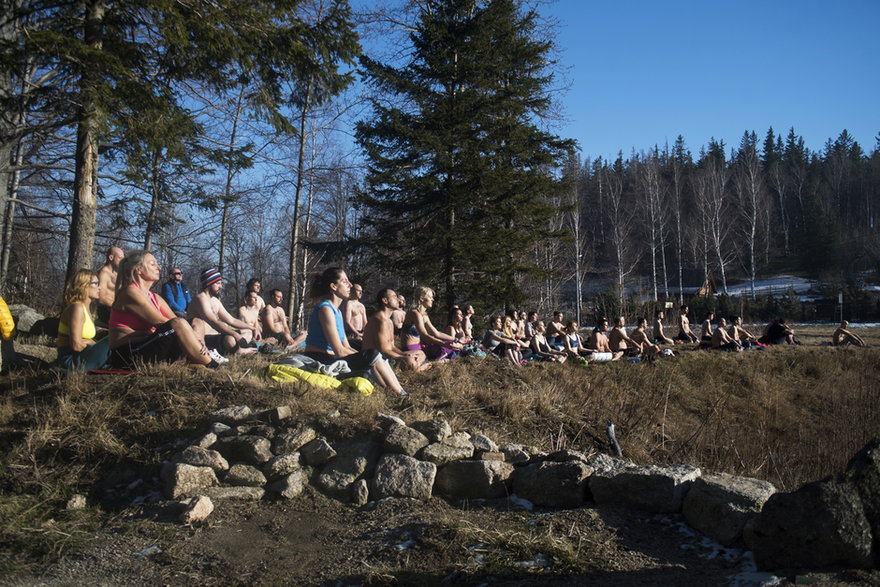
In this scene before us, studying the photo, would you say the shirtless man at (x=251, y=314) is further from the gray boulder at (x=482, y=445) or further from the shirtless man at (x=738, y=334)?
the shirtless man at (x=738, y=334)

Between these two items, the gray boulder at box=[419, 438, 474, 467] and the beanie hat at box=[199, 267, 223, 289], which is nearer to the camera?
the gray boulder at box=[419, 438, 474, 467]

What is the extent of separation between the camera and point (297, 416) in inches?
193

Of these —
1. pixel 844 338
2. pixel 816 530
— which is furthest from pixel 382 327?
pixel 844 338

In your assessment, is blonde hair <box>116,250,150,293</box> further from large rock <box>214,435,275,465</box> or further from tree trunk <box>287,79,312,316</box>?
tree trunk <box>287,79,312,316</box>

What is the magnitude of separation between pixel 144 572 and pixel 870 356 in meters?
Answer: 19.3

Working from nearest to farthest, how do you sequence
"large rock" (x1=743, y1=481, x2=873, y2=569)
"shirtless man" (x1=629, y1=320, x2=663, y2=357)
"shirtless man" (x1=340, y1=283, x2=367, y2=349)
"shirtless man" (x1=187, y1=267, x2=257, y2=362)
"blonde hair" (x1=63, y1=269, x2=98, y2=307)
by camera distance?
"large rock" (x1=743, y1=481, x2=873, y2=569)
"blonde hair" (x1=63, y1=269, x2=98, y2=307)
"shirtless man" (x1=187, y1=267, x2=257, y2=362)
"shirtless man" (x1=340, y1=283, x2=367, y2=349)
"shirtless man" (x1=629, y1=320, x2=663, y2=357)

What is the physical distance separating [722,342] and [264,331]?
11859 millimetres

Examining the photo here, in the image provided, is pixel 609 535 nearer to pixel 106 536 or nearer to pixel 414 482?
pixel 414 482

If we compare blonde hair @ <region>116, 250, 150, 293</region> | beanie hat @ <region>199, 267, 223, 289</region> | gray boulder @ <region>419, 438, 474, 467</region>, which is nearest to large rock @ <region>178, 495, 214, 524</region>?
gray boulder @ <region>419, 438, 474, 467</region>

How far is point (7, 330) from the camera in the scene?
21.8 feet

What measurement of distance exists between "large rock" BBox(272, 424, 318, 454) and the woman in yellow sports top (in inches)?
102

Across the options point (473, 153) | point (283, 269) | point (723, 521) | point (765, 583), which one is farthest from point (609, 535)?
point (283, 269)

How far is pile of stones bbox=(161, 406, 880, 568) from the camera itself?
3607mm

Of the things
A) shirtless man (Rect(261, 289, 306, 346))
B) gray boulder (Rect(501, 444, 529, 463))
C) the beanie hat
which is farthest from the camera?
shirtless man (Rect(261, 289, 306, 346))
